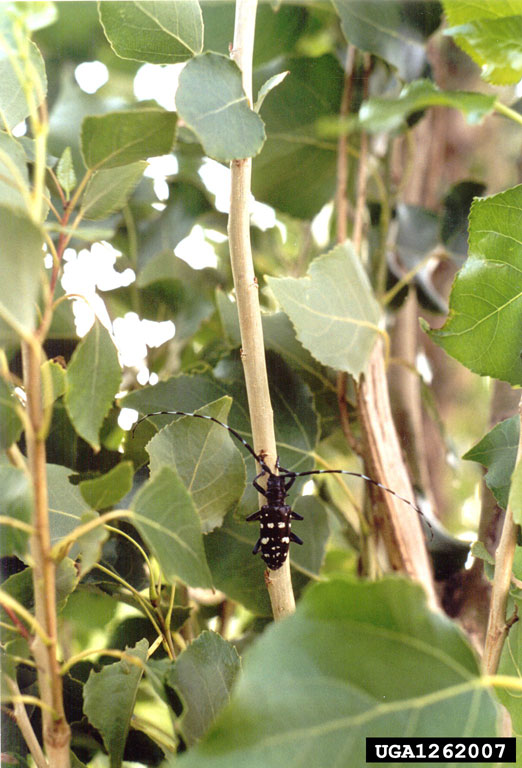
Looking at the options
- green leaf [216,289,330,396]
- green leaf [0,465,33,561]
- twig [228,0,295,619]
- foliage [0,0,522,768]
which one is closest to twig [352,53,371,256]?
foliage [0,0,522,768]

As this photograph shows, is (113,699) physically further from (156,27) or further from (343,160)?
(343,160)

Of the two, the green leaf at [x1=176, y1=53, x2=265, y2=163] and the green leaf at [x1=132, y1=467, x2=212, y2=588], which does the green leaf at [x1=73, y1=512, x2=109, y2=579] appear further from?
the green leaf at [x1=176, y1=53, x2=265, y2=163]

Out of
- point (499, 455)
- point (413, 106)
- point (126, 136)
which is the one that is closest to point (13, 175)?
point (126, 136)

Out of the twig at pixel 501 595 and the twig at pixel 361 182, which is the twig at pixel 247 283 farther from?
the twig at pixel 361 182

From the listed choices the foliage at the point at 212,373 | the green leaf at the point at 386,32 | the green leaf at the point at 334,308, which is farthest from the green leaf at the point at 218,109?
the green leaf at the point at 386,32

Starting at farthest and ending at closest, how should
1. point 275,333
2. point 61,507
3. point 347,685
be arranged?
point 275,333 → point 61,507 → point 347,685

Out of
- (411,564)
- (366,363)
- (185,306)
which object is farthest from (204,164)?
(411,564)
